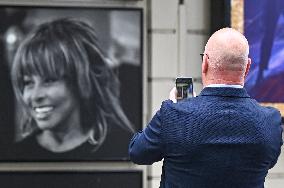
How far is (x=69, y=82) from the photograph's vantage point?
3.27 metres

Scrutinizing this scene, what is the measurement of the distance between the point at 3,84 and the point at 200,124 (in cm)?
191

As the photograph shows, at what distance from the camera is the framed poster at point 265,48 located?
3.33 metres

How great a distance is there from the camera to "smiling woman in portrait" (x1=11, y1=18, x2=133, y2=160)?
128 inches

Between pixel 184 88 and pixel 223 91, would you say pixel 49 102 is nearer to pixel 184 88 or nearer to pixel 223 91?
pixel 184 88

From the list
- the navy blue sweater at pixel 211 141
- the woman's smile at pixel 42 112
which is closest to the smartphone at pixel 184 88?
the navy blue sweater at pixel 211 141

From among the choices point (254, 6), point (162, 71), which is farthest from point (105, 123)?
point (254, 6)

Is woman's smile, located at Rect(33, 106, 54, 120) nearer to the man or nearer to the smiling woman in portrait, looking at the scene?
the smiling woman in portrait

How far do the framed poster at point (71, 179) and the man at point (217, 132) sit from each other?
1.58 metres

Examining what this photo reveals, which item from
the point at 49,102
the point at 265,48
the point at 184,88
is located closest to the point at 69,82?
the point at 49,102

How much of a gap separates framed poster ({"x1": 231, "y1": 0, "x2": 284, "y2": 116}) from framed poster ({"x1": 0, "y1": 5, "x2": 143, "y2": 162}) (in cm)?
74

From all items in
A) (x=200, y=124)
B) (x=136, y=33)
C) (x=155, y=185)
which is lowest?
(x=155, y=185)

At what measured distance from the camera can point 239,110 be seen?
5.72 feet

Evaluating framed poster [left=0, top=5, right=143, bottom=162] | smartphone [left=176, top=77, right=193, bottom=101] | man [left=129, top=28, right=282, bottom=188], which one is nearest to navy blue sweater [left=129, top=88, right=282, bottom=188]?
man [left=129, top=28, right=282, bottom=188]

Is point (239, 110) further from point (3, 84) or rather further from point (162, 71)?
point (3, 84)
